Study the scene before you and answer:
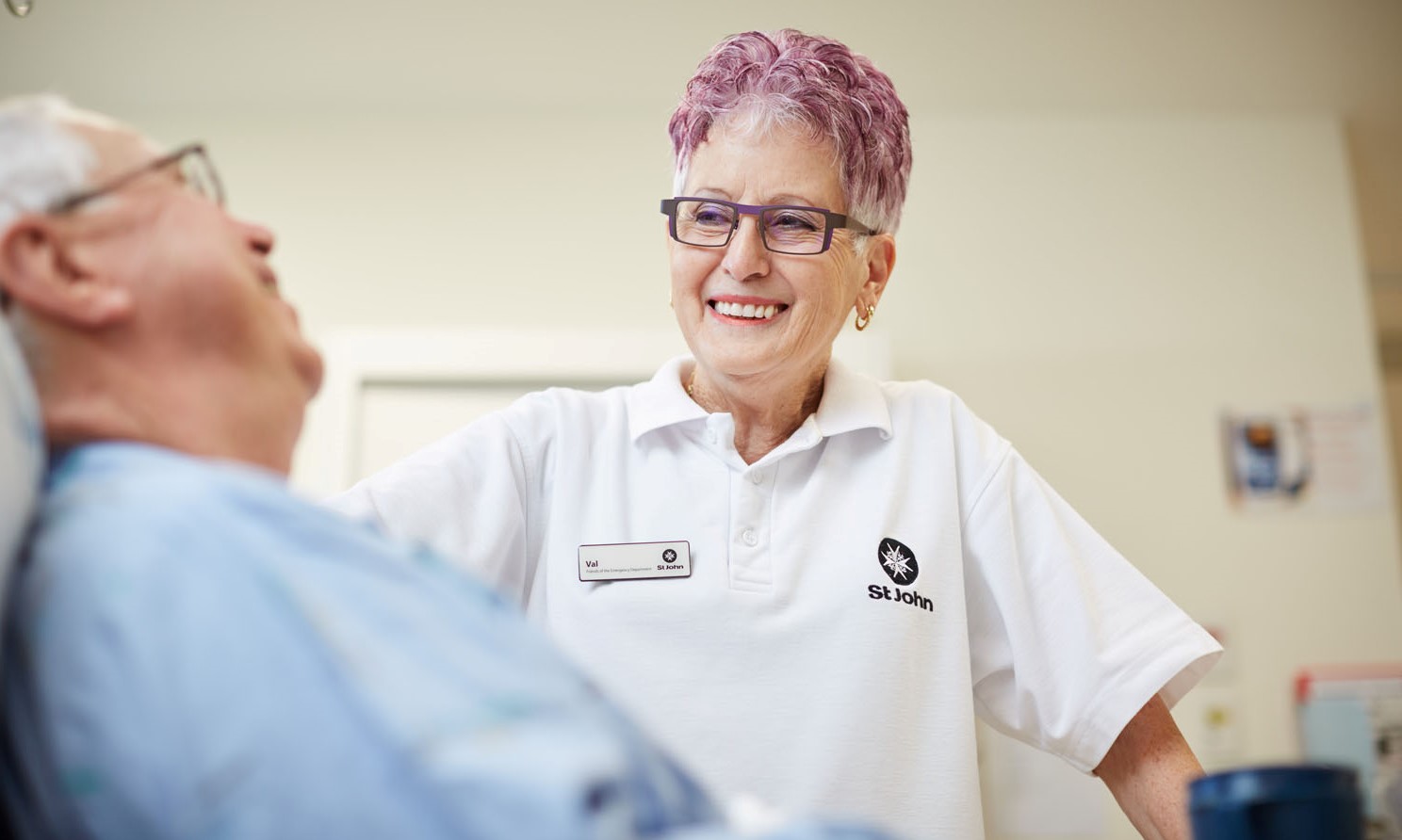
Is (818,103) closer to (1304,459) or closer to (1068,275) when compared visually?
(1068,275)

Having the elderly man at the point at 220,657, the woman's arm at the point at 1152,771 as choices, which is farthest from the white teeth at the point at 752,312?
the elderly man at the point at 220,657

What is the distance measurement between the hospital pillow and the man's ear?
4cm

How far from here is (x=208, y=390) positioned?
0.78 metres

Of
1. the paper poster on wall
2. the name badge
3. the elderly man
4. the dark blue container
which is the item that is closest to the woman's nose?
the name badge

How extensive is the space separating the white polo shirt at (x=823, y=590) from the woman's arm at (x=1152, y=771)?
3cm

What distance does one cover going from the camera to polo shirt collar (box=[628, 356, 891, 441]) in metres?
1.43

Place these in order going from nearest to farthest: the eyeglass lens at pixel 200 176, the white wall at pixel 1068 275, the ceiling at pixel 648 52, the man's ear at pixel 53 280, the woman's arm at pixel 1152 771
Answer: the man's ear at pixel 53 280, the eyeglass lens at pixel 200 176, the woman's arm at pixel 1152 771, the ceiling at pixel 648 52, the white wall at pixel 1068 275

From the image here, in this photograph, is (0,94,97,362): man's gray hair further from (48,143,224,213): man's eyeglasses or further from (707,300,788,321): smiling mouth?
(707,300,788,321): smiling mouth

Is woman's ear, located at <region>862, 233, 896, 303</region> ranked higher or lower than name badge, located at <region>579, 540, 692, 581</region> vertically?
higher

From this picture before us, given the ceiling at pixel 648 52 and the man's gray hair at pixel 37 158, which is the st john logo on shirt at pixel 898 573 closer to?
the man's gray hair at pixel 37 158

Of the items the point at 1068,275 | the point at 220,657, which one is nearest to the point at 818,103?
the point at 220,657

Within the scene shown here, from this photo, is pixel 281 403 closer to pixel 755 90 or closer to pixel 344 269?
pixel 755 90

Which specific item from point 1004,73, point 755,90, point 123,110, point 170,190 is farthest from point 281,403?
point 123,110

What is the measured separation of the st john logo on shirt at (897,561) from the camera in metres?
1.33
